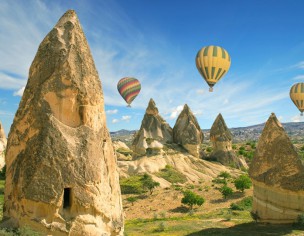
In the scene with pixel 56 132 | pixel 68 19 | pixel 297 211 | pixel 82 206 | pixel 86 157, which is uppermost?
pixel 68 19

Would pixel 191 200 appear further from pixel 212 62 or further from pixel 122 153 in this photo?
pixel 122 153

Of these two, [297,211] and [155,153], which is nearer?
[297,211]

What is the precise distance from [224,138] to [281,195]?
4140 cm

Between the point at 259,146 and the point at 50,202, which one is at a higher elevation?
the point at 259,146

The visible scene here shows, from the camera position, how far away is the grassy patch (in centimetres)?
4358

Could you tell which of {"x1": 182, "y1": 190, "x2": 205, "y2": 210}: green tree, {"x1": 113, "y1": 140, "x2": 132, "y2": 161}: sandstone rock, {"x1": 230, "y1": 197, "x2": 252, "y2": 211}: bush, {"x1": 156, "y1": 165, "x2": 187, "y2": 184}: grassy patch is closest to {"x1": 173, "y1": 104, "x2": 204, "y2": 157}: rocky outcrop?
{"x1": 156, "y1": 165, "x2": 187, "y2": 184}: grassy patch

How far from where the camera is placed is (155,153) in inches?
1983

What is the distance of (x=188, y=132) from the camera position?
55.4m

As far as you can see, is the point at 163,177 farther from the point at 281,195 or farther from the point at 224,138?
the point at 281,195

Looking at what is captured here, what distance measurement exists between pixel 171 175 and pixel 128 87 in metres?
18.8

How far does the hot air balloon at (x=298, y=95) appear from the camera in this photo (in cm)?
4862

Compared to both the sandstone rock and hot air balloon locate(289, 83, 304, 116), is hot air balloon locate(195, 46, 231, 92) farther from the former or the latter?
the sandstone rock

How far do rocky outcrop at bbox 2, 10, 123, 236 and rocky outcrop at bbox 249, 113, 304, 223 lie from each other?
9.68m

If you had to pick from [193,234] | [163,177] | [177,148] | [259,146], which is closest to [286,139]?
[259,146]
